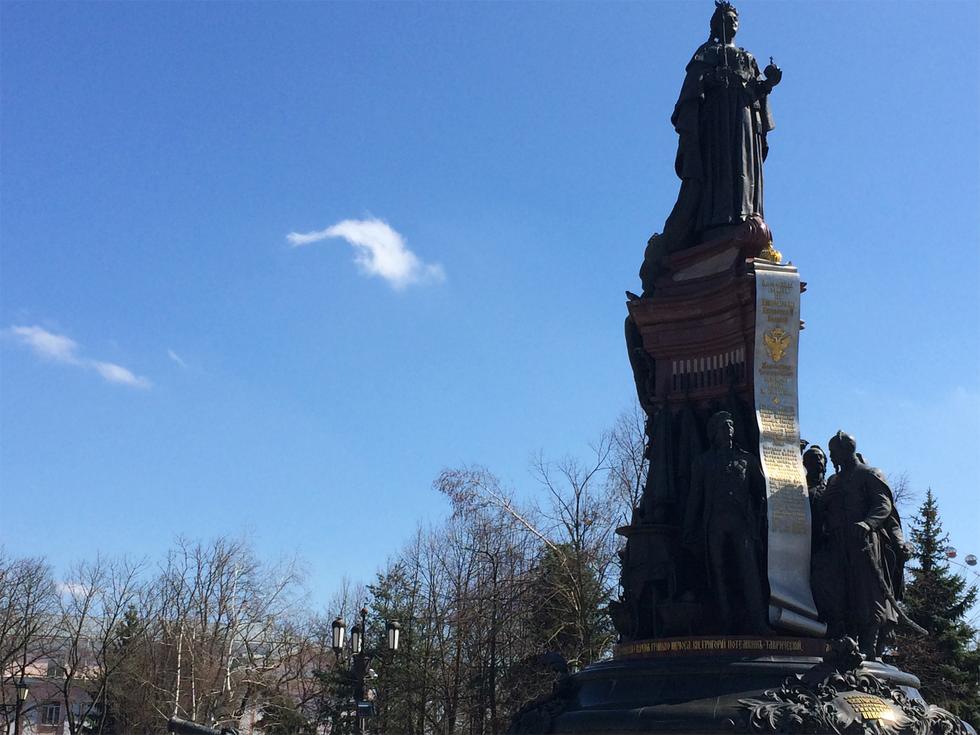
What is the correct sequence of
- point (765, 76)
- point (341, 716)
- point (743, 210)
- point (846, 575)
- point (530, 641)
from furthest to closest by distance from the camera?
point (341, 716) < point (530, 641) < point (765, 76) < point (743, 210) < point (846, 575)

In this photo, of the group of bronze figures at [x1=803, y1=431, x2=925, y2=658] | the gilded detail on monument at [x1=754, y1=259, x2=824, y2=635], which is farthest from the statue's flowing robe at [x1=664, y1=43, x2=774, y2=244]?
the group of bronze figures at [x1=803, y1=431, x2=925, y2=658]

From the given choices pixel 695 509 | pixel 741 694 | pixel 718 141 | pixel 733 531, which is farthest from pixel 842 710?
pixel 718 141

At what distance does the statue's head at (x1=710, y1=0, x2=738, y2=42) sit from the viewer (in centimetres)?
1515

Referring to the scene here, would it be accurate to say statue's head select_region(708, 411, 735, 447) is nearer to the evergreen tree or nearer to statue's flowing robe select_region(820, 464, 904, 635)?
statue's flowing robe select_region(820, 464, 904, 635)

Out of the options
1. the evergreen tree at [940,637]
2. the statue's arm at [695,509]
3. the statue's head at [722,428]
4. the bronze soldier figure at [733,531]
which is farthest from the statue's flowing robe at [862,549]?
the evergreen tree at [940,637]

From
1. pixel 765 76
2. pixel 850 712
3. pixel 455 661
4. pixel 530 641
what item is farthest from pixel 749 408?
pixel 455 661

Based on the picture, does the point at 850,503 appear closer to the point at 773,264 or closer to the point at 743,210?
the point at 773,264

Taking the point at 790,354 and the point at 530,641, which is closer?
the point at 790,354

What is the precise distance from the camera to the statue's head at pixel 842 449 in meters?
12.1

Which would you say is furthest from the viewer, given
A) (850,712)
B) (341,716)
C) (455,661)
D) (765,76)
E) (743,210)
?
(341,716)

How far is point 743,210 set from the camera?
13.8 m

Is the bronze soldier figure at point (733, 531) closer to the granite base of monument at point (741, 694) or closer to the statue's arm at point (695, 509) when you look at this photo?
the statue's arm at point (695, 509)

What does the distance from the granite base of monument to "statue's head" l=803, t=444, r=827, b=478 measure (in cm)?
205

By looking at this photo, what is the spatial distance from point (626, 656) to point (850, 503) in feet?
9.48
